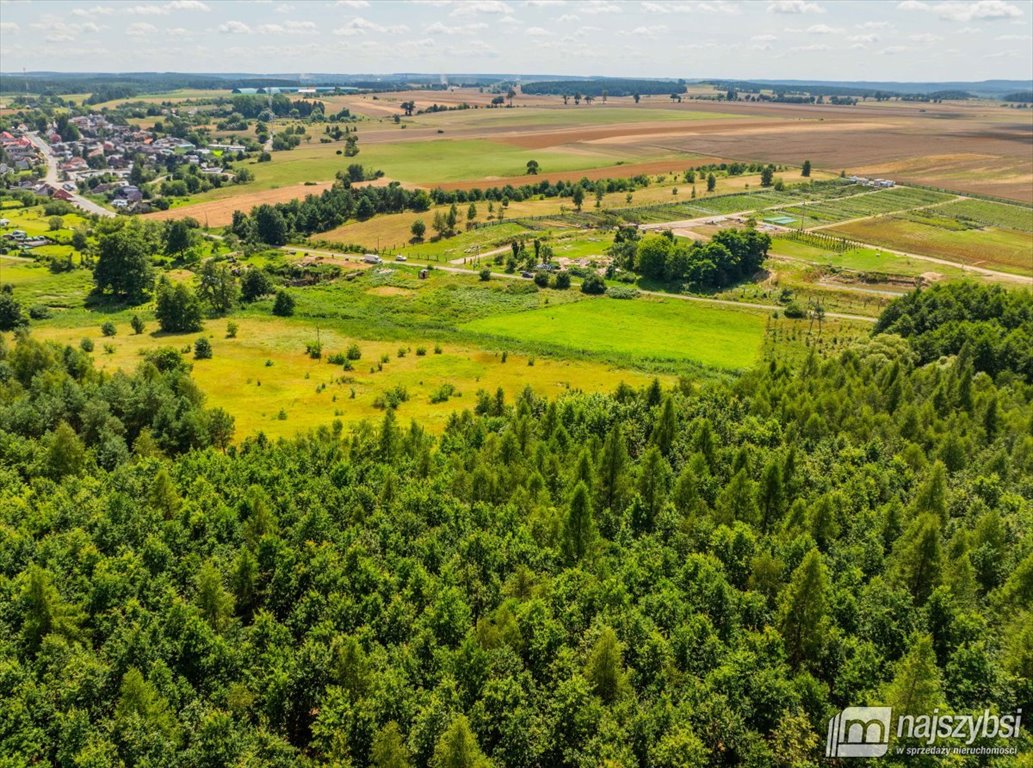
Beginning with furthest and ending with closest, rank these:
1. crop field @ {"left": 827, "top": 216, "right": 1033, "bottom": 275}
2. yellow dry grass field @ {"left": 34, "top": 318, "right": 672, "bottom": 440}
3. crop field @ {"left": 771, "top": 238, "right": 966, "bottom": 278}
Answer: crop field @ {"left": 827, "top": 216, "right": 1033, "bottom": 275}
crop field @ {"left": 771, "top": 238, "right": 966, "bottom": 278}
yellow dry grass field @ {"left": 34, "top": 318, "right": 672, "bottom": 440}

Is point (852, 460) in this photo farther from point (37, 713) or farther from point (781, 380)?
point (37, 713)

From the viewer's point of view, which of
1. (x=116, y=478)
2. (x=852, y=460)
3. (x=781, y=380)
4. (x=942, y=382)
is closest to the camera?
(x=116, y=478)

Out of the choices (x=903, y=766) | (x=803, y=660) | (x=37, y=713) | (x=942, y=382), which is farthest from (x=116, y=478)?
(x=942, y=382)

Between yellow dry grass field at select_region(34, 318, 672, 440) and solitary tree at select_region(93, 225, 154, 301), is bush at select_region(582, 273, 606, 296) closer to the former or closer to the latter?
yellow dry grass field at select_region(34, 318, 672, 440)

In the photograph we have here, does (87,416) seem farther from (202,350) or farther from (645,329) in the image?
(645,329)

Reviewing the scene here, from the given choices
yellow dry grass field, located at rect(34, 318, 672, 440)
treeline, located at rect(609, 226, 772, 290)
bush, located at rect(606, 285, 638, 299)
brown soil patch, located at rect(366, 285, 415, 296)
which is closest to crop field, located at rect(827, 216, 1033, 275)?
treeline, located at rect(609, 226, 772, 290)

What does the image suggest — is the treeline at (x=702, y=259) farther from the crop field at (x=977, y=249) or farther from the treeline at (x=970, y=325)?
the crop field at (x=977, y=249)

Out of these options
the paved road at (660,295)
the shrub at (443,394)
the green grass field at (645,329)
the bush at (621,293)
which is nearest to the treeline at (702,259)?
the paved road at (660,295)
